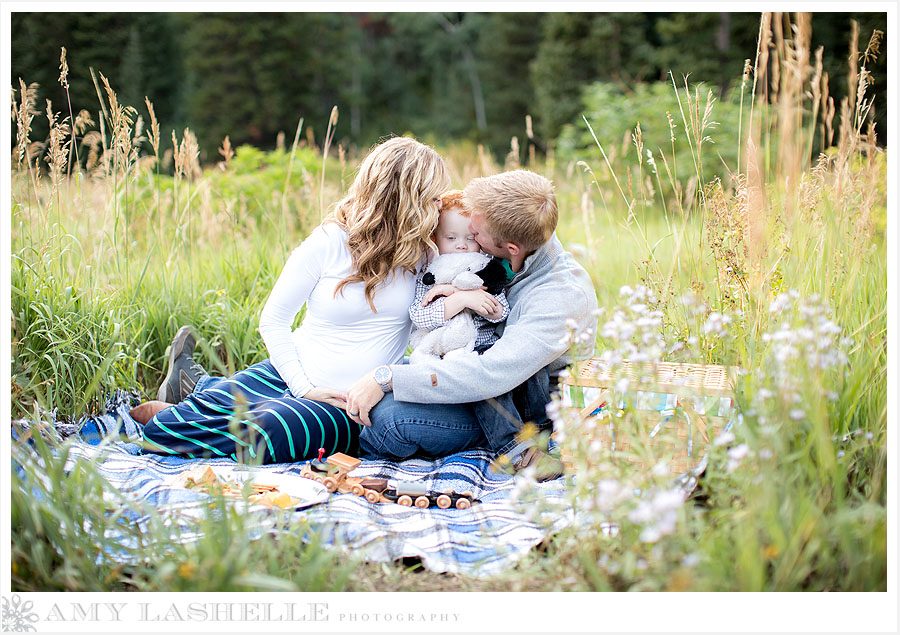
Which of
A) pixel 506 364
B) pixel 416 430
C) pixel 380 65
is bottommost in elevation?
pixel 416 430

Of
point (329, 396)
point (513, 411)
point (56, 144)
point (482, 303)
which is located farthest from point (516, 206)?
point (56, 144)

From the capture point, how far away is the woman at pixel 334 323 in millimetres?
2381

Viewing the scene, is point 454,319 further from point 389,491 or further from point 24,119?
point 24,119

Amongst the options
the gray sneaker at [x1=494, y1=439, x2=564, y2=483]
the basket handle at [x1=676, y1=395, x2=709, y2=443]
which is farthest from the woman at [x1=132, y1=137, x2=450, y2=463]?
the basket handle at [x1=676, y1=395, x2=709, y2=443]

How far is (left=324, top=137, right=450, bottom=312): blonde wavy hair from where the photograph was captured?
93.3 inches

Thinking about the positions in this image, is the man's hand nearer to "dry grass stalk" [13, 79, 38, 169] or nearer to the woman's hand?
the woman's hand

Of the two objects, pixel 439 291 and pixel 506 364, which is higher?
pixel 439 291

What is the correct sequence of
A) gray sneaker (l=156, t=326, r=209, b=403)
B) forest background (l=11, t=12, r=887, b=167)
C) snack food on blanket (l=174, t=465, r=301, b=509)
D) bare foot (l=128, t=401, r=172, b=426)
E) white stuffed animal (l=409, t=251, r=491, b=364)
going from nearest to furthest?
1. snack food on blanket (l=174, t=465, r=301, b=509)
2. white stuffed animal (l=409, t=251, r=491, b=364)
3. bare foot (l=128, t=401, r=172, b=426)
4. gray sneaker (l=156, t=326, r=209, b=403)
5. forest background (l=11, t=12, r=887, b=167)

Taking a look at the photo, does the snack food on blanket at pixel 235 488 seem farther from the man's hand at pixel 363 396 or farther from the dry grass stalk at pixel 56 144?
the dry grass stalk at pixel 56 144

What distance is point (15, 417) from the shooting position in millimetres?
2482

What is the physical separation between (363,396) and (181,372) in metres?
0.93

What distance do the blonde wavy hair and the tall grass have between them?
0.58m

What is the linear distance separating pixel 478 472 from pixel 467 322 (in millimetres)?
524

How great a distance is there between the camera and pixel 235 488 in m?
2.11
